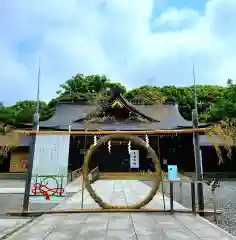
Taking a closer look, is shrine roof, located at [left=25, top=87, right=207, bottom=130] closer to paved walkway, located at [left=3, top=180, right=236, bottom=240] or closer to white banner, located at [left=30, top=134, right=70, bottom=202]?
white banner, located at [left=30, top=134, right=70, bottom=202]

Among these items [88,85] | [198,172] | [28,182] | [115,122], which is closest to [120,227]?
[198,172]

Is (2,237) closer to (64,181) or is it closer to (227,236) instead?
(64,181)

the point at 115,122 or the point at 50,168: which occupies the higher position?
the point at 115,122

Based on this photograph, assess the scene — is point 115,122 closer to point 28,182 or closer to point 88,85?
point 28,182

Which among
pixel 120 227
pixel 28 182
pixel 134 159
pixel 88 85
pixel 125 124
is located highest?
pixel 88 85

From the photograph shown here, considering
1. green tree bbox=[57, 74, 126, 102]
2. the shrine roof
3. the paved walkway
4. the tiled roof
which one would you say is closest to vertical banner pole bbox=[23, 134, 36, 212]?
the paved walkway

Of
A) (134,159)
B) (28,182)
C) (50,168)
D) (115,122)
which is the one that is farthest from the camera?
(115,122)

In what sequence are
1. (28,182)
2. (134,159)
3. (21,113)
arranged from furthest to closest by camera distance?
(21,113)
(134,159)
(28,182)

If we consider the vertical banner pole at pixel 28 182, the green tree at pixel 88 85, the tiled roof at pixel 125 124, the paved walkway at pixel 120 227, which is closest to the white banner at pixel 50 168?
the vertical banner pole at pixel 28 182

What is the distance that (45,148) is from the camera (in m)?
7.78

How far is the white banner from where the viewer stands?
7516 millimetres

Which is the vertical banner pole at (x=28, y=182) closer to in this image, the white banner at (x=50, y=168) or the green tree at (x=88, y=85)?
the white banner at (x=50, y=168)

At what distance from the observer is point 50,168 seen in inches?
301

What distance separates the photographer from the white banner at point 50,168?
752 cm
